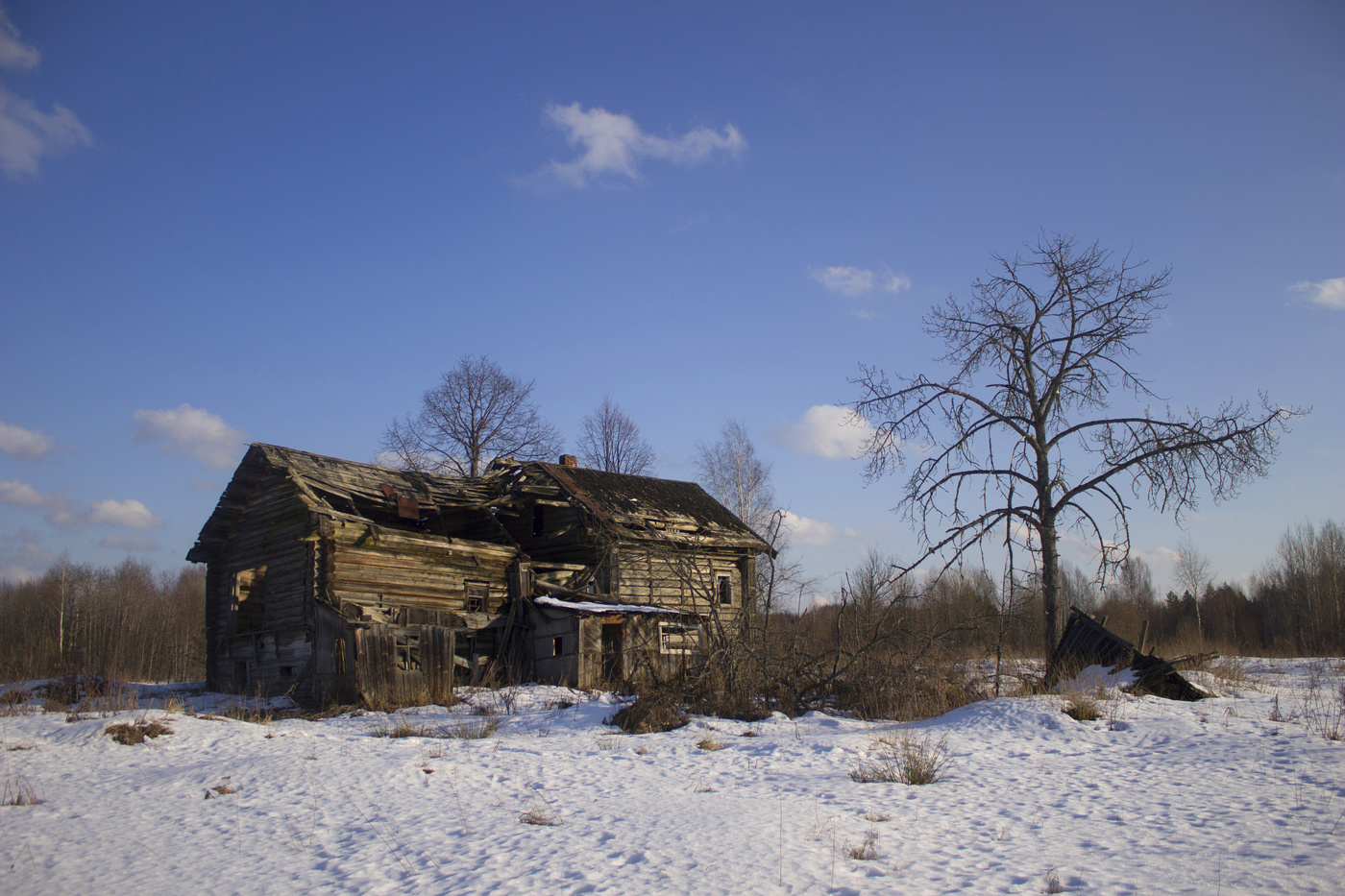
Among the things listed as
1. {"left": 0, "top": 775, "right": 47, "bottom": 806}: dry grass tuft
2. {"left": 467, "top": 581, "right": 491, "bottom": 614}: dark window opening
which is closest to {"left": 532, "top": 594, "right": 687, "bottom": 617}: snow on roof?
{"left": 467, "top": 581, "right": 491, "bottom": 614}: dark window opening

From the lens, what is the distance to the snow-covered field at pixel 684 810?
16.1ft

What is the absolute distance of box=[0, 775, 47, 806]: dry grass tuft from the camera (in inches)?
272

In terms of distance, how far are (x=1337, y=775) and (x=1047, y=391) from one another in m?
10.6

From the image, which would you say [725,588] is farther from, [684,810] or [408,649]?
[684,810]

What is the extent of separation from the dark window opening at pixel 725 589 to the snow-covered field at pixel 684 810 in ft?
47.2

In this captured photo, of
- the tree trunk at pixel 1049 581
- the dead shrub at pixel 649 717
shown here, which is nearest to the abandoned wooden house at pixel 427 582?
the dead shrub at pixel 649 717

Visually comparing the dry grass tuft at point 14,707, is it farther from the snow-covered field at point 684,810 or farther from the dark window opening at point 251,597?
the dark window opening at point 251,597

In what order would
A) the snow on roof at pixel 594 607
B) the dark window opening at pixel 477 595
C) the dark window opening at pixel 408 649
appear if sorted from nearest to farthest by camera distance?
1. the dark window opening at pixel 408 649
2. the snow on roof at pixel 594 607
3. the dark window opening at pixel 477 595

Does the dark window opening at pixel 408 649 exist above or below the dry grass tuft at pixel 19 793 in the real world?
above

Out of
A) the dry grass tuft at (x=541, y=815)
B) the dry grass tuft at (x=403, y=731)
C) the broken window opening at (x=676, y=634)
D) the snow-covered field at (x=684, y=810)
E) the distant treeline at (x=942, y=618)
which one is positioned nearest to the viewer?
the snow-covered field at (x=684, y=810)

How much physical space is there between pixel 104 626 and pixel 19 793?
146 ft

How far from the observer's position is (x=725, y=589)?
25.3 metres

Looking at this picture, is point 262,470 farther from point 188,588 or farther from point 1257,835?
point 188,588

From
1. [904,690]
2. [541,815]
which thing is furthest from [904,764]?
[904,690]
